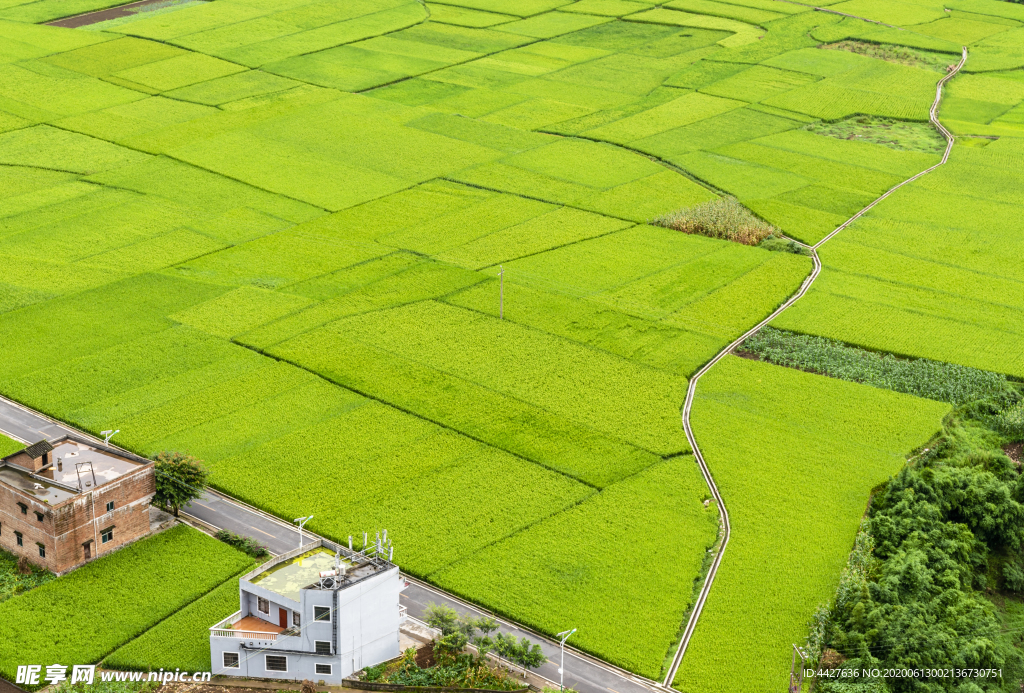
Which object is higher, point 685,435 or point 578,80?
point 578,80

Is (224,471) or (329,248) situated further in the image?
(329,248)

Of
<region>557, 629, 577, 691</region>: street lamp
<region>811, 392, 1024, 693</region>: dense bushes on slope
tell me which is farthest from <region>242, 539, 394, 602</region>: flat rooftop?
<region>811, 392, 1024, 693</region>: dense bushes on slope

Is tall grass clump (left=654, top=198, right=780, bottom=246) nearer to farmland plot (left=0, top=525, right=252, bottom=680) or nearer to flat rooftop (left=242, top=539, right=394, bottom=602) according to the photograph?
farmland plot (left=0, top=525, right=252, bottom=680)

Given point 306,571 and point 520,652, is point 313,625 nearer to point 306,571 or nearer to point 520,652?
point 306,571

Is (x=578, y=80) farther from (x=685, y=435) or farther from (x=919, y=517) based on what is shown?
(x=919, y=517)

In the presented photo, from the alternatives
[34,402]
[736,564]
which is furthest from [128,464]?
[736,564]

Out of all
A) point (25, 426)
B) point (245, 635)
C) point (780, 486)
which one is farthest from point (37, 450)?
point (780, 486)

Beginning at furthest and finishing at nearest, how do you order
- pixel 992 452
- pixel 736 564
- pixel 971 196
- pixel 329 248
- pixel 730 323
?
pixel 971 196 < pixel 329 248 < pixel 730 323 < pixel 992 452 < pixel 736 564
